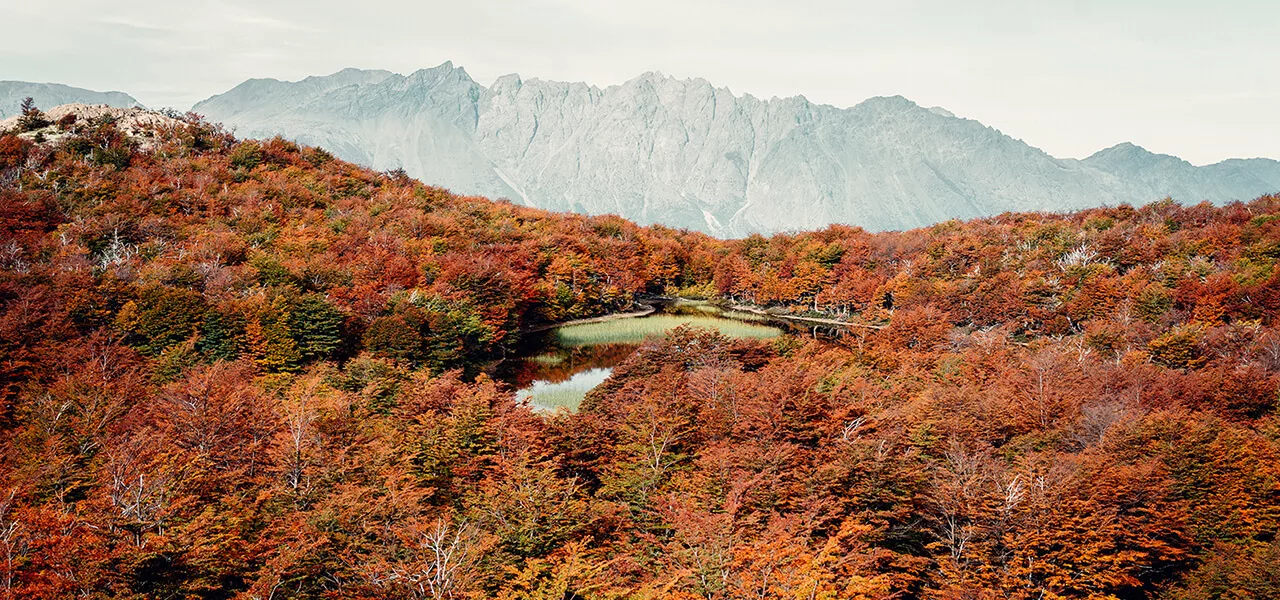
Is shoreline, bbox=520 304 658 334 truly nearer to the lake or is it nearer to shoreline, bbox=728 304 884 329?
the lake

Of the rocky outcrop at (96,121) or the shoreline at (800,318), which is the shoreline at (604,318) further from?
the rocky outcrop at (96,121)

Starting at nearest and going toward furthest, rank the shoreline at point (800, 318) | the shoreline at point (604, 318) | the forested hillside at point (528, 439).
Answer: the forested hillside at point (528, 439) < the shoreline at point (604, 318) < the shoreline at point (800, 318)

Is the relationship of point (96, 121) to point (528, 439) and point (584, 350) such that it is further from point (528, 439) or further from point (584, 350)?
point (528, 439)

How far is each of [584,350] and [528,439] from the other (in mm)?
37645

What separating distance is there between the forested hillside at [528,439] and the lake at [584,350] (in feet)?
15.5

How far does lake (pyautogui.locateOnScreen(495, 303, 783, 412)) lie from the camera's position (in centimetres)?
4606

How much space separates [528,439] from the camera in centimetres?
2316

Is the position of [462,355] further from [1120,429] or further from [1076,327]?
[1076,327]

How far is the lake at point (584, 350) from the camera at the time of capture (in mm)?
46062

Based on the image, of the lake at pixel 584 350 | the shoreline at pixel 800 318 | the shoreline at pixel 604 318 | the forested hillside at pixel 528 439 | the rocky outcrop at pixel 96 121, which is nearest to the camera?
the forested hillside at pixel 528 439

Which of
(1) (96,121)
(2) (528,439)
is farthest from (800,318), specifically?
(1) (96,121)

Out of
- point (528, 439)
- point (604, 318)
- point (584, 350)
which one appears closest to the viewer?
point (528, 439)

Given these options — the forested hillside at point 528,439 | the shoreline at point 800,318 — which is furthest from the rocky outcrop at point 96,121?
the shoreline at point 800,318

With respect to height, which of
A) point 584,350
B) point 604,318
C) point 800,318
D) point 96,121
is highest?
point 96,121
